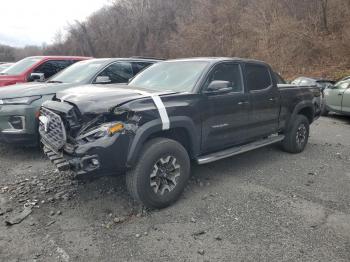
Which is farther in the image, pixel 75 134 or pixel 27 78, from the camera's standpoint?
pixel 27 78

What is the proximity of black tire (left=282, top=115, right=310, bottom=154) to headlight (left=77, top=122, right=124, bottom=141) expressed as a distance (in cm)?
380

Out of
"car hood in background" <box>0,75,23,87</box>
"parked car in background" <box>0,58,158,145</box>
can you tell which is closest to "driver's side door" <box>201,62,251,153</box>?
"parked car in background" <box>0,58,158,145</box>

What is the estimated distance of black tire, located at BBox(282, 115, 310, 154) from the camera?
19.1ft

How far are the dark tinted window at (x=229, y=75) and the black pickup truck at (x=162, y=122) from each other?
14 mm

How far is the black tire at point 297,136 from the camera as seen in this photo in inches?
229

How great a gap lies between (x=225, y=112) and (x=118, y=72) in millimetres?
2989

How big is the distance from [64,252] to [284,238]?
2.16 m

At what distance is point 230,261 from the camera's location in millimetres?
2742

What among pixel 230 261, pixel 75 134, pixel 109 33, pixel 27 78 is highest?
pixel 109 33

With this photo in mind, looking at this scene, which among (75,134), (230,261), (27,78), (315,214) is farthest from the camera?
(27,78)

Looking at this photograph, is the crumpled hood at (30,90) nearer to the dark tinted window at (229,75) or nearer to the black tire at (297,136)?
the dark tinted window at (229,75)

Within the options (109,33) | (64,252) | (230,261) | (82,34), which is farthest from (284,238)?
(82,34)

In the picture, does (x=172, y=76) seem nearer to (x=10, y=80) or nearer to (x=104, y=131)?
(x=104, y=131)

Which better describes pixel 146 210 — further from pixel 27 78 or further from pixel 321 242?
pixel 27 78
